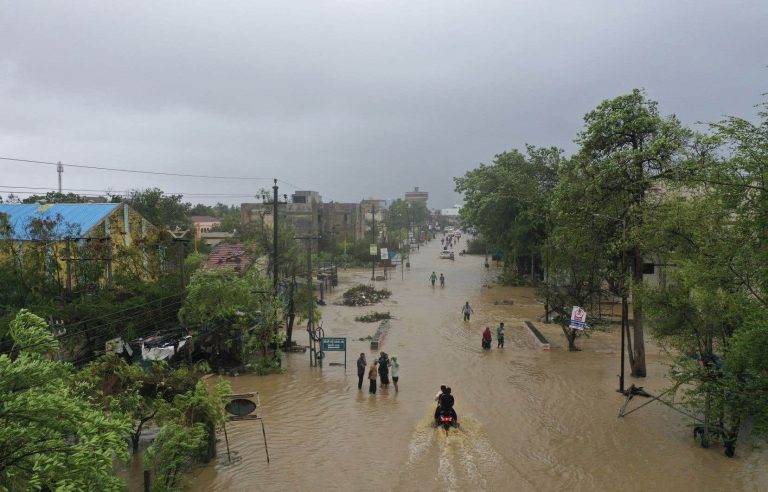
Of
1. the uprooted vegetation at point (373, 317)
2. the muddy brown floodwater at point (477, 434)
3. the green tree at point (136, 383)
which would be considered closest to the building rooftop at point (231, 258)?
the uprooted vegetation at point (373, 317)

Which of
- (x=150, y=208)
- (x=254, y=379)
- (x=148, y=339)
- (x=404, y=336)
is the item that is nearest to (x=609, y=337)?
(x=404, y=336)

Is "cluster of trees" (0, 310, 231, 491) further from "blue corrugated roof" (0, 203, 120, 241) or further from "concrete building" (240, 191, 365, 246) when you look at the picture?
"concrete building" (240, 191, 365, 246)

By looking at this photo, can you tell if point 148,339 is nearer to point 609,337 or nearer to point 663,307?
point 663,307

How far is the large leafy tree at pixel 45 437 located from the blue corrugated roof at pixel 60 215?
2178cm

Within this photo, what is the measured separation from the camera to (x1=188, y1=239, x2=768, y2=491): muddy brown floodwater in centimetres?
1233

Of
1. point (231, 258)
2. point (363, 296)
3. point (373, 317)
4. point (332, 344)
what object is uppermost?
point (231, 258)

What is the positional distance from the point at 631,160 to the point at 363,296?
2614cm

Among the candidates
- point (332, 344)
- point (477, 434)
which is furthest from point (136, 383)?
point (332, 344)

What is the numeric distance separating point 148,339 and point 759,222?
19.4 m

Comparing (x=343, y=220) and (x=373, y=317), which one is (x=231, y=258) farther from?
(x=343, y=220)

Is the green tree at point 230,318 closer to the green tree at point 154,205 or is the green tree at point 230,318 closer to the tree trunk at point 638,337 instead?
the tree trunk at point 638,337

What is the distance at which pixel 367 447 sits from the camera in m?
14.2

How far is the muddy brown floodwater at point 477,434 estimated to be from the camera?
40.4ft

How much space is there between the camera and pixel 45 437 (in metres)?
5.96
